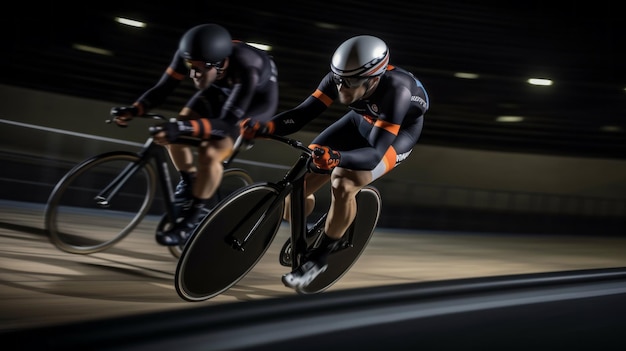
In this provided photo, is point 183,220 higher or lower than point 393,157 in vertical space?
lower

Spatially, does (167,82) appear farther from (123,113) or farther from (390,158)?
(390,158)

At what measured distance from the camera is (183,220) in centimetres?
282

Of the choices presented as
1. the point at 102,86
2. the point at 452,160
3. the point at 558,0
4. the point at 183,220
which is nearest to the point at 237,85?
the point at 183,220

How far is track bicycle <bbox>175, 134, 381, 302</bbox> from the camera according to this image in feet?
7.57

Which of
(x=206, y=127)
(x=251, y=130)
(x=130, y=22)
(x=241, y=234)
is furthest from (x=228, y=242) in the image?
(x=130, y=22)

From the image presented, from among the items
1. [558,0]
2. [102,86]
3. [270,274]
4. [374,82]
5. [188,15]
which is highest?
[558,0]

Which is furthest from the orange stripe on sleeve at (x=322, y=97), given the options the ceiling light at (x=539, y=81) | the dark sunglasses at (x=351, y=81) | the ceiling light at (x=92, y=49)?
the ceiling light at (x=539, y=81)

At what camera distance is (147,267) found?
309cm

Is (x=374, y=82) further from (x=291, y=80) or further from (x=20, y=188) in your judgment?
(x=291, y=80)

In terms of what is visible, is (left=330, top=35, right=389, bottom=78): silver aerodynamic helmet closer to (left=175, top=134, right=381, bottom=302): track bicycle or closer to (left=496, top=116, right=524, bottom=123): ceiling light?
(left=175, top=134, right=381, bottom=302): track bicycle

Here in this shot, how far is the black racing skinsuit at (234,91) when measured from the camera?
9.28 feet

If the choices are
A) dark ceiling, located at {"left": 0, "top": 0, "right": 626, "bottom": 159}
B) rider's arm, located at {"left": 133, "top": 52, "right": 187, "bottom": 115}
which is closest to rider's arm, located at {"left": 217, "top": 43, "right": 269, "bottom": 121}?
rider's arm, located at {"left": 133, "top": 52, "right": 187, "bottom": 115}

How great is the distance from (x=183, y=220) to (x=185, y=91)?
6.00 m

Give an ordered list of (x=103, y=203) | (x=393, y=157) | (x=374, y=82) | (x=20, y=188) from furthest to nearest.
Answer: (x=20, y=188) < (x=103, y=203) < (x=393, y=157) < (x=374, y=82)
